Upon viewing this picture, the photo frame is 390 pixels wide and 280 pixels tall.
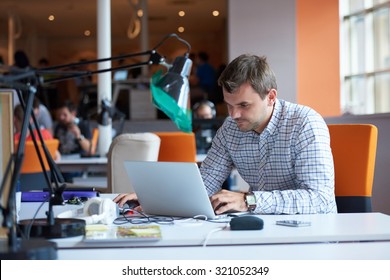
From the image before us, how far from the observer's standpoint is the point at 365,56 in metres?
9.85

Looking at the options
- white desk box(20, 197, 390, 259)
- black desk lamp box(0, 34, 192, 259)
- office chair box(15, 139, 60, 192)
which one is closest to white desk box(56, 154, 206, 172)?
office chair box(15, 139, 60, 192)

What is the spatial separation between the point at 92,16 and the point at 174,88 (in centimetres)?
1488

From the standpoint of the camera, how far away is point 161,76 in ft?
9.21

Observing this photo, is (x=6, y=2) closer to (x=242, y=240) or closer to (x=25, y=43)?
(x=25, y=43)

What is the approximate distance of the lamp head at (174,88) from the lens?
2.74 metres

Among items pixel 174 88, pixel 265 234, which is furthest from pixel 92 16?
pixel 265 234

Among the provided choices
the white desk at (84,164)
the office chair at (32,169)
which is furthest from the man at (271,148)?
the white desk at (84,164)

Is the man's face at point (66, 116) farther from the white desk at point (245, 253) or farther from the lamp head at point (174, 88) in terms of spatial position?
the white desk at point (245, 253)

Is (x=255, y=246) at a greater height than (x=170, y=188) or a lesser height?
lesser

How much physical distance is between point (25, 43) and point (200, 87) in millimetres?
6363

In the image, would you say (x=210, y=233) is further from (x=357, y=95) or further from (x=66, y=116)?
(x=357, y=95)

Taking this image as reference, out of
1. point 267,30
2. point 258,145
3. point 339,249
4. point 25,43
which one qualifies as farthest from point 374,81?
point 25,43

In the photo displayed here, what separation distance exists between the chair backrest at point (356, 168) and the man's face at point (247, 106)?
1.34 feet
